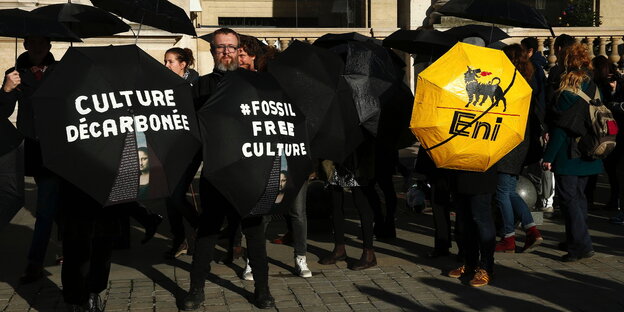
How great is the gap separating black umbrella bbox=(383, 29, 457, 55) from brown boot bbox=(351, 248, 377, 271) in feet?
6.72

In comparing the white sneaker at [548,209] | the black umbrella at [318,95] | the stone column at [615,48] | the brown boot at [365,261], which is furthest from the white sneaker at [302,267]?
the stone column at [615,48]

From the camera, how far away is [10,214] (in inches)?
256

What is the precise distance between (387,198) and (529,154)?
165 cm

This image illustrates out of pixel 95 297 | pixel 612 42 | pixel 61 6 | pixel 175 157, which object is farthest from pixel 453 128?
pixel 612 42

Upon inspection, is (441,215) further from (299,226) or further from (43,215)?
(43,215)

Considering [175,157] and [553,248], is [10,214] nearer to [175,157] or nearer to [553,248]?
[175,157]

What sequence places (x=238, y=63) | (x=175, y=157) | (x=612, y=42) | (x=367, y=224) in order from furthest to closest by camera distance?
(x=612, y=42) → (x=367, y=224) → (x=238, y=63) → (x=175, y=157)

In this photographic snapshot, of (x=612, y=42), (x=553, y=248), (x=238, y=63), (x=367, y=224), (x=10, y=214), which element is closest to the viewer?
(x=10, y=214)

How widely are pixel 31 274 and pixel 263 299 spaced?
80.6 inches

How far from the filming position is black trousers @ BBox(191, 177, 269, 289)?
6633 millimetres

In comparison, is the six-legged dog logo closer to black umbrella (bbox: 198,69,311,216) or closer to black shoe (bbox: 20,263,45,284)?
black umbrella (bbox: 198,69,311,216)

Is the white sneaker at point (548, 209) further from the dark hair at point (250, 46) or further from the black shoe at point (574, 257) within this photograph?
the dark hair at point (250, 46)

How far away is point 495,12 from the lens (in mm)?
8148

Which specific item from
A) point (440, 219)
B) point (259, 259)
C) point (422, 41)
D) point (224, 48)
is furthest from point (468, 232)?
point (224, 48)
